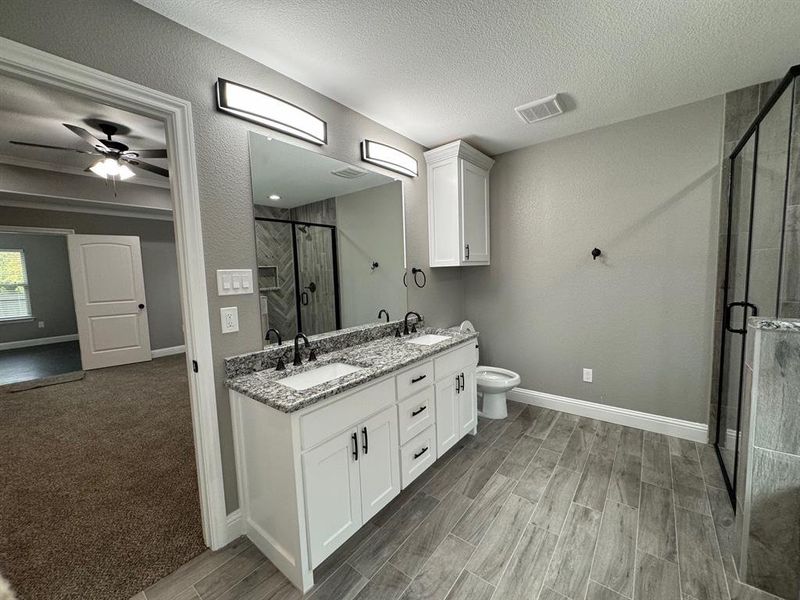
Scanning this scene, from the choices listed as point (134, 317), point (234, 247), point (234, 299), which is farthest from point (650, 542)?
point (134, 317)

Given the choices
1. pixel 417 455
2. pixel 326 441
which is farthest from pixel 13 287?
pixel 417 455

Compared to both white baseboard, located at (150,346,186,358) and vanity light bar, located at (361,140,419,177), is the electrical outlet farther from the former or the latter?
white baseboard, located at (150,346,186,358)

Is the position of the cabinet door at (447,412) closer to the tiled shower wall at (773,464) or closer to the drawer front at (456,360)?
the drawer front at (456,360)

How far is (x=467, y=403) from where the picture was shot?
2.45 m

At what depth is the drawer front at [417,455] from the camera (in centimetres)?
181

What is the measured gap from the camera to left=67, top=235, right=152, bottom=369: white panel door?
180 inches

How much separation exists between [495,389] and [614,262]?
4.70 ft

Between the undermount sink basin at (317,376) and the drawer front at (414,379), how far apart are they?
0.25 m

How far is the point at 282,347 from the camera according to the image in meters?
1.83

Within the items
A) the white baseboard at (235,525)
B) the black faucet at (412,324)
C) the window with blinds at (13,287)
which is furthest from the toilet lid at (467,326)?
the window with blinds at (13,287)

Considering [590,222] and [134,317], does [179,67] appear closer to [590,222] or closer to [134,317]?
[590,222]

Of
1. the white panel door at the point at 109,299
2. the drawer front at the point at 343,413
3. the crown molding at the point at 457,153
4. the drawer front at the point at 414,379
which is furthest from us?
the white panel door at the point at 109,299

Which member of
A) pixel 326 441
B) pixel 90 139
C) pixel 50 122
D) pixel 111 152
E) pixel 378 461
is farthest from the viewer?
pixel 111 152

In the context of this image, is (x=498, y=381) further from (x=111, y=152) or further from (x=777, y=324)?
(x=111, y=152)
